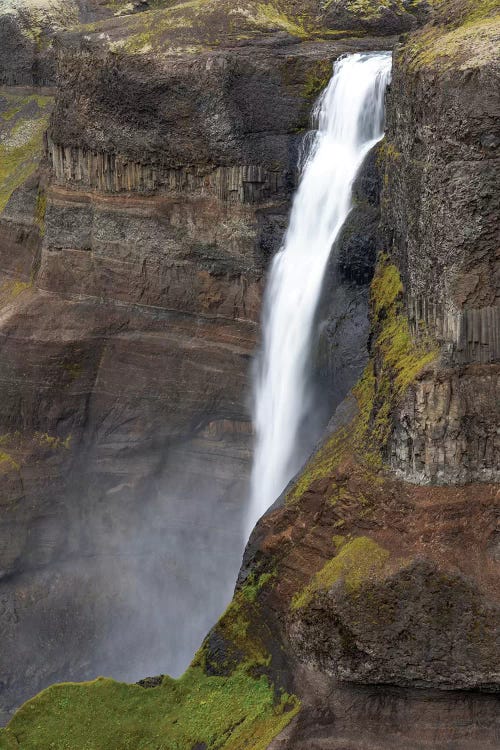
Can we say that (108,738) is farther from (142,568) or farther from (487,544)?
(142,568)

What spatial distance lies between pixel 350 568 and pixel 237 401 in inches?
569

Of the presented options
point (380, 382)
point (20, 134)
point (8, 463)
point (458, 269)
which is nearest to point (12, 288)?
point (8, 463)

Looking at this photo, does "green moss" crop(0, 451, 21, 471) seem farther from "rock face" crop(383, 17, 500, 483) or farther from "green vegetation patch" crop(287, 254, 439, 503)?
"rock face" crop(383, 17, 500, 483)

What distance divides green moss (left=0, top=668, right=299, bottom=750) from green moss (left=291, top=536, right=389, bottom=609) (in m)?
2.40

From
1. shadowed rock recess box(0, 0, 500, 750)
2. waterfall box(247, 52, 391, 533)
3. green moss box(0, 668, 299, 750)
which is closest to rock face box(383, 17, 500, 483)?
shadowed rock recess box(0, 0, 500, 750)

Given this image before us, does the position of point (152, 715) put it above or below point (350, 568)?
below

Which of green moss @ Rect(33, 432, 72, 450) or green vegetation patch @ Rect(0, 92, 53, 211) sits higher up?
green vegetation patch @ Rect(0, 92, 53, 211)

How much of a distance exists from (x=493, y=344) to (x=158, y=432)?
1813cm

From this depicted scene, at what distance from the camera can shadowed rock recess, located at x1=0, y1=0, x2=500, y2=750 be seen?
21.3 m

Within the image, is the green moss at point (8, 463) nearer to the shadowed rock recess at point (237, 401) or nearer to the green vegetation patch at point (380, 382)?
the shadowed rock recess at point (237, 401)

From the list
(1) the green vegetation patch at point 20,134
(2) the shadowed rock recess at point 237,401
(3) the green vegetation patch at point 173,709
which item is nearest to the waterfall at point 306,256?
(2) the shadowed rock recess at point 237,401

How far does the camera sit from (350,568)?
21.8 m

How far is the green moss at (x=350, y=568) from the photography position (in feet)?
70.3

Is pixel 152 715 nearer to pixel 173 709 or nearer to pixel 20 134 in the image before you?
pixel 173 709
